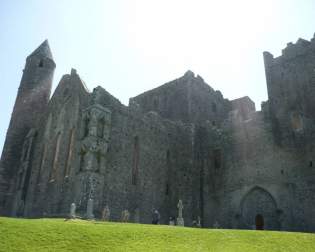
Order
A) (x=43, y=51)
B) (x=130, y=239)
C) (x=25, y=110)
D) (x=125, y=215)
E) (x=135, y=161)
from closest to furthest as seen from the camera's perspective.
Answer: (x=130, y=239) → (x=125, y=215) → (x=135, y=161) → (x=25, y=110) → (x=43, y=51)

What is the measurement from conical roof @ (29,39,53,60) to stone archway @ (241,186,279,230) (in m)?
24.7

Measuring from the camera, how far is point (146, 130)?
2717 cm

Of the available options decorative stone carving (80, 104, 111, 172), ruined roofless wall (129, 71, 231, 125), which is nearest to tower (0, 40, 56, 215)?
ruined roofless wall (129, 71, 231, 125)

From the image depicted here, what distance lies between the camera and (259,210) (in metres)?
25.2

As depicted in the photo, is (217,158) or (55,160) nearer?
(55,160)

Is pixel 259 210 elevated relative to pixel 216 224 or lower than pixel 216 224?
elevated

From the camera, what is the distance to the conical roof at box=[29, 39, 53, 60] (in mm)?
36250

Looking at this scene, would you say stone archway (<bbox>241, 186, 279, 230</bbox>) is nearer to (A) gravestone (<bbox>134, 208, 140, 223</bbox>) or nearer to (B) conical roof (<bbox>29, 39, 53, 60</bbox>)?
(A) gravestone (<bbox>134, 208, 140, 223</bbox>)

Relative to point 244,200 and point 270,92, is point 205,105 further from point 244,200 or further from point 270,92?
point 244,200

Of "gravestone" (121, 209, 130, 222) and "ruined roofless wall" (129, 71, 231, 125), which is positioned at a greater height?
"ruined roofless wall" (129, 71, 231, 125)

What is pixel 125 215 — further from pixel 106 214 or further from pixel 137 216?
pixel 137 216

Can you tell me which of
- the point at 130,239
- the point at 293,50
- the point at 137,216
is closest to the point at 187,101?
the point at 293,50

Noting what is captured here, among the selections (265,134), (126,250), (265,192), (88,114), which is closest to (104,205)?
(88,114)

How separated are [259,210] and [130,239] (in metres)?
14.8
